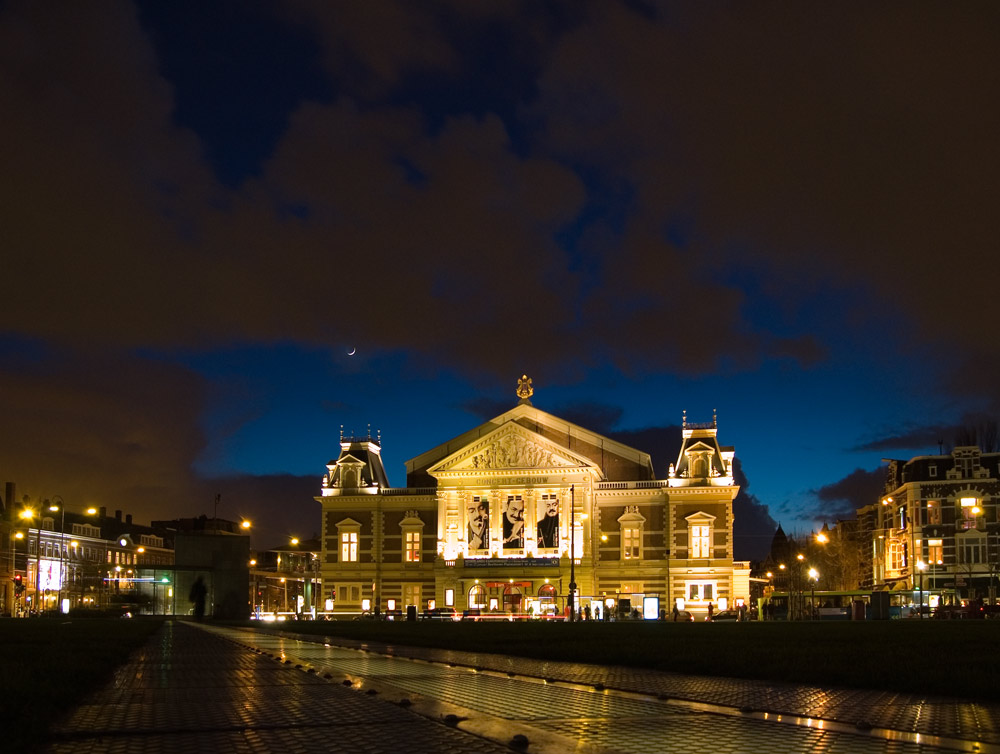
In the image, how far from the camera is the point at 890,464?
4250 inches

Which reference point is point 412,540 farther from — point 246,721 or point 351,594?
point 246,721

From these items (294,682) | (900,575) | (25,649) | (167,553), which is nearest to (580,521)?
(900,575)

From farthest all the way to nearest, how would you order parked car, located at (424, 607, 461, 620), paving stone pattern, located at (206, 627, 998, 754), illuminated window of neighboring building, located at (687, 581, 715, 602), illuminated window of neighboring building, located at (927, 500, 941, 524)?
illuminated window of neighboring building, located at (927, 500, 941, 524)
illuminated window of neighboring building, located at (687, 581, 715, 602)
parked car, located at (424, 607, 461, 620)
paving stone pattern, located at (206, 627, 998, 754)

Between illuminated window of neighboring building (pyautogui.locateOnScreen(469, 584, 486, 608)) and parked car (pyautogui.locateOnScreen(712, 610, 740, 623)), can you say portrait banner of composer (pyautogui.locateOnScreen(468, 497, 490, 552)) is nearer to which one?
illuminated window of neighboring building (pyautogui.locateOnScreen(469, 584, 486, 608))

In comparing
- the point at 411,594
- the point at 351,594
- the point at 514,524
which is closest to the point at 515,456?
the point at 514,524

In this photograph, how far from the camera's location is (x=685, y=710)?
25.2ft

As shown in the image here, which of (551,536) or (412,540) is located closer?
(551,536)

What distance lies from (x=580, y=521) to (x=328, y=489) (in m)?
21.3

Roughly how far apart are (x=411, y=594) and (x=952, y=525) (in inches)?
1742

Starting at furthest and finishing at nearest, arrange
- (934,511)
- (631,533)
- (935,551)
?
1. (934,511)
2. (935,551)
3. (631,533)

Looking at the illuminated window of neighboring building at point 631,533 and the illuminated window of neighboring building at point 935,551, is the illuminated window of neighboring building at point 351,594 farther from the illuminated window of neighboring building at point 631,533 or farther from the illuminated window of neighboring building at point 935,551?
the illuminated window of neighboring building at point 935,551

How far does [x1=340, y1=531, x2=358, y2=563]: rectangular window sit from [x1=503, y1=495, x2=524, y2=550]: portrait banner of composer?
12977mm

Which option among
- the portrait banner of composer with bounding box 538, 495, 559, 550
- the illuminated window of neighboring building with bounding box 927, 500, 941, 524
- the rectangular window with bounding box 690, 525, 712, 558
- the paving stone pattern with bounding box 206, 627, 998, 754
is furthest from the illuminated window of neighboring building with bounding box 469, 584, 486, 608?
the paving stone pattern with bounding box 206, 627, 998, 754

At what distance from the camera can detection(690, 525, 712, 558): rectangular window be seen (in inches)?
3174
